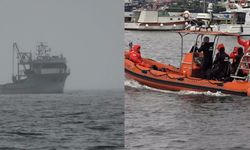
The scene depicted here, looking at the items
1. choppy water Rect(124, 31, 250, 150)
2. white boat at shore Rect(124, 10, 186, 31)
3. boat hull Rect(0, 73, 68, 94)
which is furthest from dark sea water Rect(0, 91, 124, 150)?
white boat at shore Rect(124, 10, 186, 31)

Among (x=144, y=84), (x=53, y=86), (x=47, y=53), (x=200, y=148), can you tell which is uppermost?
(x=47, y=53)

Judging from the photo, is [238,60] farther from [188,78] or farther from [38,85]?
[38,85]

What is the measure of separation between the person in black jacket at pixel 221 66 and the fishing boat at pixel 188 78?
0.05m

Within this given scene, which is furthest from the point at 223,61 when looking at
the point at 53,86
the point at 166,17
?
the point at 53,86

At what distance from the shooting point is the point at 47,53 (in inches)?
92.3

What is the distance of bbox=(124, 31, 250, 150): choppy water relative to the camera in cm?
428

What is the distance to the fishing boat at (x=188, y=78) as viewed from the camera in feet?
15.9

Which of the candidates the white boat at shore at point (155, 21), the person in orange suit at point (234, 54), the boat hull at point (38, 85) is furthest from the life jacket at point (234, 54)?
the boat hull at point (38, 85)

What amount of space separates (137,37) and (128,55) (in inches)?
7.6

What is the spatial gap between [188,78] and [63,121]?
2.48 m

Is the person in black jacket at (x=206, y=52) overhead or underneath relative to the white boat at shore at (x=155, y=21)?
underneath

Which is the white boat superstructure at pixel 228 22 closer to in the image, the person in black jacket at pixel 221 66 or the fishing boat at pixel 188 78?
the fishing boat at pixel 188 78

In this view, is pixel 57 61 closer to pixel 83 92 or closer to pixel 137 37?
pixel 83 92

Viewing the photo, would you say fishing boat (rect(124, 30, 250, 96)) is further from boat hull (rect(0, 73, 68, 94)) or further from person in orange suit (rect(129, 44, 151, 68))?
boat hull (rect(0, 73, 68, 94))
